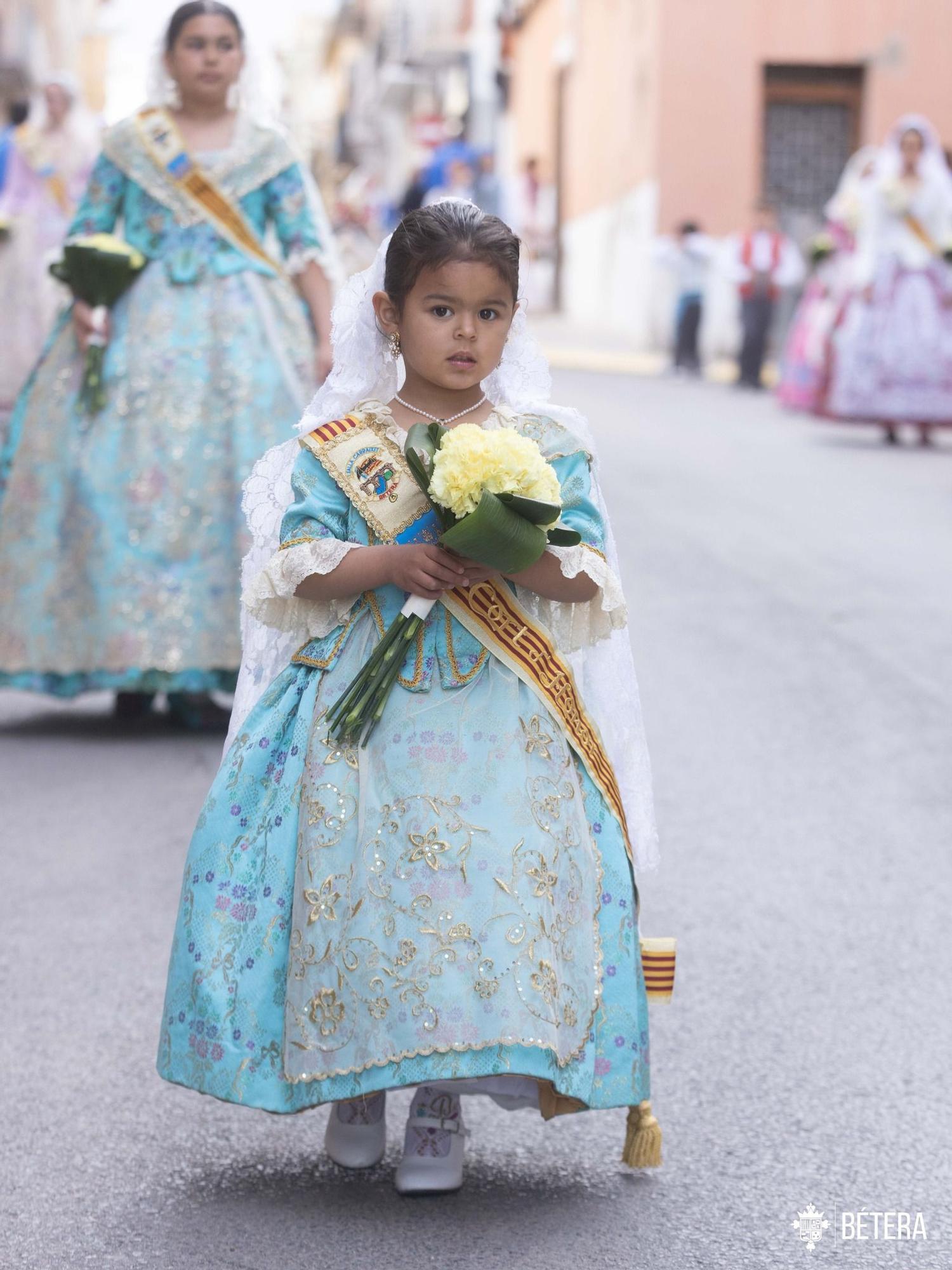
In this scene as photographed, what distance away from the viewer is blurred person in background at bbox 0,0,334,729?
6.59 metres

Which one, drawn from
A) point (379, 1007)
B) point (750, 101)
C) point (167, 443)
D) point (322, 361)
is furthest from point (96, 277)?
point (750, 101)

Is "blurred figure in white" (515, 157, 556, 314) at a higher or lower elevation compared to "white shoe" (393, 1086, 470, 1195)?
higher

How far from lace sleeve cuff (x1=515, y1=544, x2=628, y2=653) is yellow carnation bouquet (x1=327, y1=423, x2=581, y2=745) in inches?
4.0

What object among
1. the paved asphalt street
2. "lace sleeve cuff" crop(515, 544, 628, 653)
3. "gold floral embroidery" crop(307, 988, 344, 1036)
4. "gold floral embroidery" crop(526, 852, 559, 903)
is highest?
"lace sleeve cuff" crop(515, 544, 628, 653)

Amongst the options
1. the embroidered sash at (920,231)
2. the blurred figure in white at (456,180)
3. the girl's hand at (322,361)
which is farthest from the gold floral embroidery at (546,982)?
the blurred figure in white at (456,180)

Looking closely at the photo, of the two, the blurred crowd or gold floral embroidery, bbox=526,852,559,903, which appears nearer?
gold floral embroidery, bbox=526,852,559,903

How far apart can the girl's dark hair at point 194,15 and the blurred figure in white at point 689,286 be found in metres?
Result: 16.8

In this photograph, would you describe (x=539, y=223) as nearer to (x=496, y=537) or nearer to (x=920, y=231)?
(x=920, y=231)

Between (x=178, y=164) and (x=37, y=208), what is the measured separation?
6.12 meters

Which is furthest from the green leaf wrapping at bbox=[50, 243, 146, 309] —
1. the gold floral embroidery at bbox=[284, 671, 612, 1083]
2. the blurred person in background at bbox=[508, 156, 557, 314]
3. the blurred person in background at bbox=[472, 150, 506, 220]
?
the blurred person in background at bbox=[508, 156, 557, 314]

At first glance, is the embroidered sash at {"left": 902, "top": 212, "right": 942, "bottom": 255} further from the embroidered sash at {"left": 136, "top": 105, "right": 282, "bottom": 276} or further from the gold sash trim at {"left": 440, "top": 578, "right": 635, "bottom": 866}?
the gold sash trim at {"left": 440, "top": 578, "right": 635, "bottom": 866}

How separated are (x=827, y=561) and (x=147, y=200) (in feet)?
13.8

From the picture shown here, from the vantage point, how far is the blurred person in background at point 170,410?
21.6 feet

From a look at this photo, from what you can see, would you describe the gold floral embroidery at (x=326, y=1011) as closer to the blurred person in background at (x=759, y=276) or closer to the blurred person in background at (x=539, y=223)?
the blurred person in background at (x=759, y=276)
